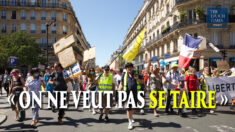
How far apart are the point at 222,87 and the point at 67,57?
6.07 metres

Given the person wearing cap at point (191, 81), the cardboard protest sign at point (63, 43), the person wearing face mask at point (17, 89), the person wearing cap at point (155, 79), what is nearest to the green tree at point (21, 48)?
the cardboard protest sign at point (63, 43)

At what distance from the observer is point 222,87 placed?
7.75 meters

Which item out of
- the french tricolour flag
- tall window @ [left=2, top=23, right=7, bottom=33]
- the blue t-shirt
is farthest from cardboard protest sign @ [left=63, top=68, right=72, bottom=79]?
tall window @ [left=2, top=23, right=7, bottom=33]

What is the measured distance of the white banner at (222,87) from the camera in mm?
7684

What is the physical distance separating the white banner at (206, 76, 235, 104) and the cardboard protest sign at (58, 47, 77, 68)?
526cm

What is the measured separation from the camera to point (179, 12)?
28703 millimetres

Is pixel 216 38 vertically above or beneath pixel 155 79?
above

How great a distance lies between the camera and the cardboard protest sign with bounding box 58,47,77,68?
701 centimetres

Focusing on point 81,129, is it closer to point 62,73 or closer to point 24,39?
point 62,73

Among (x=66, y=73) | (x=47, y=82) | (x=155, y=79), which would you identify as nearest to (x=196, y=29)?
(x=155, y=79)

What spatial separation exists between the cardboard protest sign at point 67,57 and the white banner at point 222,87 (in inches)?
207

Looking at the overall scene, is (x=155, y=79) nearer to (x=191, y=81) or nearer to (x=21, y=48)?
(x=191, y=81)

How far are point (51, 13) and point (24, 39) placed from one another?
1315 centimetres

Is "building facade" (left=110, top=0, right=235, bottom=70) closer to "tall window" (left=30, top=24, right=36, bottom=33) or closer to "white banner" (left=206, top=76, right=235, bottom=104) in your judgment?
"white banner" (left=206, top=76, right=235, bottom=104)
